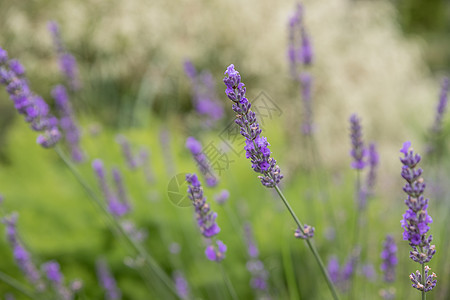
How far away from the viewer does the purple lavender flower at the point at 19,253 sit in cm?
143

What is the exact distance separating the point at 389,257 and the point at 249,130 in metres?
0.68

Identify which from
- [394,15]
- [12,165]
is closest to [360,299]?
[12,165]

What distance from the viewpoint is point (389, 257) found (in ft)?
3.92

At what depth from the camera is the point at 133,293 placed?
7.99ft

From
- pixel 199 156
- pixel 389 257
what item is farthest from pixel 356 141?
pixel 199 156

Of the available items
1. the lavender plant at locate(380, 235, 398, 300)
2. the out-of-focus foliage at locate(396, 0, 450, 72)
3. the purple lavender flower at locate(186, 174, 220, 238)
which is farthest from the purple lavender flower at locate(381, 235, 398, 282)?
the out-of-focus foliage at locate(396, 0, 450, 72)

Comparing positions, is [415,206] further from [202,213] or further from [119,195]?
[119,195]

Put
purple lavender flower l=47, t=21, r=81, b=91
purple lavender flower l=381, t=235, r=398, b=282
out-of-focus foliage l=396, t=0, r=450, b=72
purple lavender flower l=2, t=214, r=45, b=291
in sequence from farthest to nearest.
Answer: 1. out-of-focus foliage l=396, t=0, r=450, b=72
2. purple lavender flower l=47, t=21, r=81, b=91
3. purple lavender flower l=2, t=214, r=45, b=291
4. purple lavender flower l=381, t=235, r=398, b=282

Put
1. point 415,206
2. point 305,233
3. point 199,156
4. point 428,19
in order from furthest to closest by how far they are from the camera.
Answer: point 428,19, point 199,156, point 305,233, point 415,206

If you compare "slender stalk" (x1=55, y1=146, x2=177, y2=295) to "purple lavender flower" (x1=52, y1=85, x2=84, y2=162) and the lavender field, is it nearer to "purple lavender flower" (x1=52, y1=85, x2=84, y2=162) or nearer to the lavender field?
the lavender field

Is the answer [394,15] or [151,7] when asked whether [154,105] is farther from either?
[394,15]

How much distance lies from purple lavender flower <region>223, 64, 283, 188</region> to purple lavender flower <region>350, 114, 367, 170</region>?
428 millimetres

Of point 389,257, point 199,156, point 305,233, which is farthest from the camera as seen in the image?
point 199,156

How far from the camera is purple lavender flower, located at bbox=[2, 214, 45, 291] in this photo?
143cm
